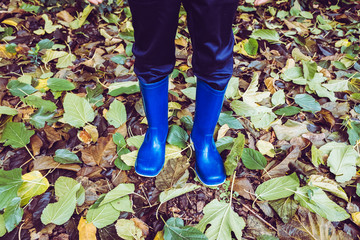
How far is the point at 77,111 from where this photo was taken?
1.11 m

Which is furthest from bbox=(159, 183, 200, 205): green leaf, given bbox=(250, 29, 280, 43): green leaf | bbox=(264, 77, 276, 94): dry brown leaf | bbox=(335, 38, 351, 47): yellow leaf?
bbox=(335, 38, 351, 47): yellow leaf

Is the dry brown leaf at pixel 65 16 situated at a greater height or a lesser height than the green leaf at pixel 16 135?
greater

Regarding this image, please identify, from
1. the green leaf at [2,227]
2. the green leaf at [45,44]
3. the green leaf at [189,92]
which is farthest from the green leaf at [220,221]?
the green leaf at [45,44]

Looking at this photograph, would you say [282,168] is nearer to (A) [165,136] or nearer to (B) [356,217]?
(B) [356,217]

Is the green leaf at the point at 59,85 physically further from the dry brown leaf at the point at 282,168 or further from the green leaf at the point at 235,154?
the dry brown leaf at the point at 282,168

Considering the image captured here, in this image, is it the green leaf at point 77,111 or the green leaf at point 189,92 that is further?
the green leaf at point 189,92

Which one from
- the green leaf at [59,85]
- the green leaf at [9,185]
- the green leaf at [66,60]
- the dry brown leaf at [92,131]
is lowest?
the green leaf at [9,185]

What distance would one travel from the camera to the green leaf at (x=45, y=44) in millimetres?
1492

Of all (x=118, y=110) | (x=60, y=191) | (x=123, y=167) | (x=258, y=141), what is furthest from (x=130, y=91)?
(x=258, y=141)

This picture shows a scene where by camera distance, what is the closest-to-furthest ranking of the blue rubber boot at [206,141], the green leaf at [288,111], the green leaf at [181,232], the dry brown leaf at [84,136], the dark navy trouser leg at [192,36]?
the dark navy trouser leg at [192,36] < the green leaf at [181,232] < the blue rubber boot at [206,141] < the dry brown leaf at [84,136] < the green leaf at [288,111]

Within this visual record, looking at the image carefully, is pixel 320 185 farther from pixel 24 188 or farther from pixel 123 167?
pixel 24 188

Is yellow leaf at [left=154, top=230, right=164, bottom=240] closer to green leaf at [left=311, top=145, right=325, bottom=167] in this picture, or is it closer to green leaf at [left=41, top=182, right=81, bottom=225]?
green leaf at [left=41, top=182, right=81, bottom=225]

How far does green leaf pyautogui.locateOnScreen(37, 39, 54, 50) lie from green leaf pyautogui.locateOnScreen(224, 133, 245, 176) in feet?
4.44

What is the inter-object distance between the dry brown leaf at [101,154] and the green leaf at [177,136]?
26cm
